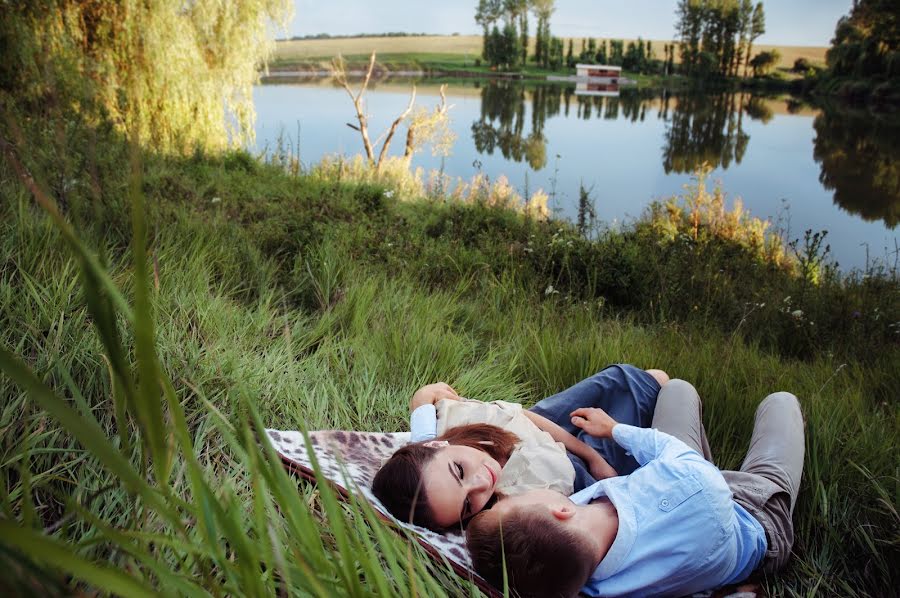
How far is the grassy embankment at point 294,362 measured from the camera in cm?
70

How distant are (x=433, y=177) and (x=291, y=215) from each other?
8.60 m

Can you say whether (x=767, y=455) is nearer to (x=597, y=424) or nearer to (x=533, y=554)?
(x=597, y=424)

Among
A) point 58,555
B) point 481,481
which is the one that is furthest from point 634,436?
point 58,555

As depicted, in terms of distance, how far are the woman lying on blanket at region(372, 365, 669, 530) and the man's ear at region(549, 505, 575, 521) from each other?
1.06 feet

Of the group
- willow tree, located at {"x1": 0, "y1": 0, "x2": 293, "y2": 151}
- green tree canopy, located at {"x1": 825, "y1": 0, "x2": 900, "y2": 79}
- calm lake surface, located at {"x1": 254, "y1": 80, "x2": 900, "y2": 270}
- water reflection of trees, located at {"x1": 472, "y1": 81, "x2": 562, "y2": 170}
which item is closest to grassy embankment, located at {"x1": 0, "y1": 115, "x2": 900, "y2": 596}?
willow tree, located at {"x1": 0, "y1": 0, "x2": 293, "y2": 151}

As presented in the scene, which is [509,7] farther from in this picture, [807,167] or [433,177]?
[433,177]

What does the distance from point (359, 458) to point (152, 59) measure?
7.69m

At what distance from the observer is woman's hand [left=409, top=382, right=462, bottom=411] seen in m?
2.60

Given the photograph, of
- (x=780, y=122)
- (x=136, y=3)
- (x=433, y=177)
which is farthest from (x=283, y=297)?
(x=780, y=122)

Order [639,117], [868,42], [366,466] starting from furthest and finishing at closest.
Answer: [639,117], [868,42], [366,466]

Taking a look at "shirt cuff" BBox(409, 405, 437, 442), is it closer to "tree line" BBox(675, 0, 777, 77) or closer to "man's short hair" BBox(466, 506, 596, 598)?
"man's short hair" BBox(466, 506, 596, 598)

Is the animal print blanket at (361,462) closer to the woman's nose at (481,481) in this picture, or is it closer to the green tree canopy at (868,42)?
the woman's nose at (481,481)

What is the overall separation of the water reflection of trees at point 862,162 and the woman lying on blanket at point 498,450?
14.4 meters

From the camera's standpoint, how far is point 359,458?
7.48ft
